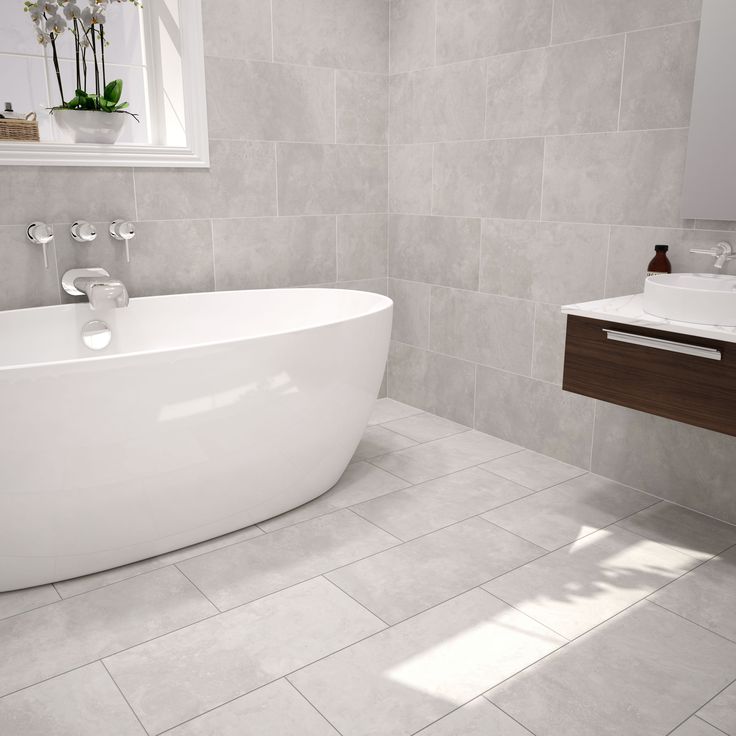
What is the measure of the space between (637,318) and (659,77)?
96 cm

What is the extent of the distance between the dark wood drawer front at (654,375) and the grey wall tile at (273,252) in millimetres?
1588

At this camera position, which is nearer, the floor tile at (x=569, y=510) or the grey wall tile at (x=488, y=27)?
the floor tile at (x=569, y=510)

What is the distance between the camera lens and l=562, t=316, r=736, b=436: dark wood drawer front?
6.53 ft

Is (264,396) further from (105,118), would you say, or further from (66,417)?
(105,118)

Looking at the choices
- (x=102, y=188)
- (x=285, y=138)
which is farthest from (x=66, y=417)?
(x=285, y=138)

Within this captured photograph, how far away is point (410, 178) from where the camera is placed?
365 centimetres

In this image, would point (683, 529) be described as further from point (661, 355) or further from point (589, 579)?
point (661, 355)

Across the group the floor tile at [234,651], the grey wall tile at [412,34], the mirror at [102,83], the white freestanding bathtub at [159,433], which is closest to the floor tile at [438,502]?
the white freestanding bathtub at [159,433]

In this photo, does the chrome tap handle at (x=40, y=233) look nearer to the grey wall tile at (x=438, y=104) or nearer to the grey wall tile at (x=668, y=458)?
the grey wall tile at (x=438, y=104)

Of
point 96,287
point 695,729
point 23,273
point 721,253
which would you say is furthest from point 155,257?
point 695,729

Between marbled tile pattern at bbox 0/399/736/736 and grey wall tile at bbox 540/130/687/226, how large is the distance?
3.56 feet

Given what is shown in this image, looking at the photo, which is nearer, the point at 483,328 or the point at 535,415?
the point at 535,415

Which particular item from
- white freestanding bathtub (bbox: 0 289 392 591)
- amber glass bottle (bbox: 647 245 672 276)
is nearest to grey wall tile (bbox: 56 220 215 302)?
white freestanding bathtub (bbox: 0 289 392 591)

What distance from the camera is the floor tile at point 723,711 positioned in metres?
1.62
